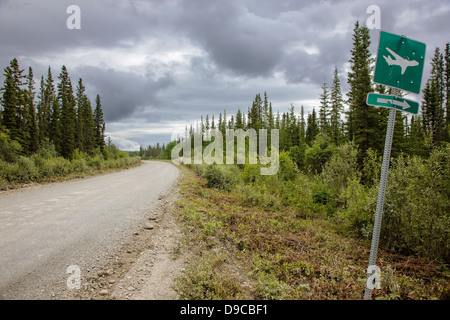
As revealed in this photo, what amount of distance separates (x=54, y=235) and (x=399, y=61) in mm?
7845

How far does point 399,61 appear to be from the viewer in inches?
110

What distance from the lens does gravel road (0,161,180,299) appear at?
3666 mm

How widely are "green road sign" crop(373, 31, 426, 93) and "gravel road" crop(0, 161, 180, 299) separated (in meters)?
5.72

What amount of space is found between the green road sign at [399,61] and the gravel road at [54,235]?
572 centimetres

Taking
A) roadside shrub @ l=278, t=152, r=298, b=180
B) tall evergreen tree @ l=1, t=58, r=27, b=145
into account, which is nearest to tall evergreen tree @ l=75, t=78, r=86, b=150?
tall evergreen tree @ l=1, t=58, r=27, b=145

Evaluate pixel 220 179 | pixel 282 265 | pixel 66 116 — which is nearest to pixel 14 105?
pixel 66 116

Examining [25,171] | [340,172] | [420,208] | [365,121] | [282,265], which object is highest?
[365,121]

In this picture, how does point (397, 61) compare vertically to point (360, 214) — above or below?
above

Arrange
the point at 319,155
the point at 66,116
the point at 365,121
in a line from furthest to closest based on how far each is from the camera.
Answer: the point at 66,116 < the point at 319,155 < the point at 365,121

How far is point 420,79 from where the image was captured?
2.83 meters

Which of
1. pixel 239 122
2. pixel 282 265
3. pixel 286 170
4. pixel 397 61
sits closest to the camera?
pixel 397 61

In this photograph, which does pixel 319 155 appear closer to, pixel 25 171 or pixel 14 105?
pixel 25 171

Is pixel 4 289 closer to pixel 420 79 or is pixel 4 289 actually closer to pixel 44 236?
pixel 44 236

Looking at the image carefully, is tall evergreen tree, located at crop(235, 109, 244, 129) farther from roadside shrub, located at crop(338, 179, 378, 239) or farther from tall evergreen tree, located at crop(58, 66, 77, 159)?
roadside shrub, located at crop(338, 179, 378, 239)
